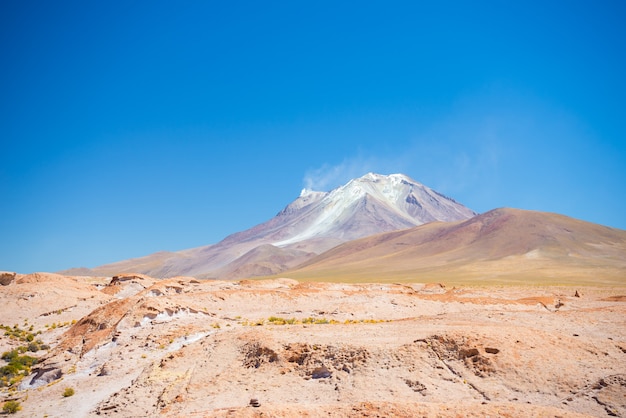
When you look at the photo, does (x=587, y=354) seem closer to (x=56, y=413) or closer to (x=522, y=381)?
(x=522, y=381)

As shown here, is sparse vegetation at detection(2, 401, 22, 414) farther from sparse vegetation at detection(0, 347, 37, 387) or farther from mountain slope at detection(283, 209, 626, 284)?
mountain slope at detection(283, 209, 626, 284)

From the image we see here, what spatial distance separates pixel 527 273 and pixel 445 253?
39960mm

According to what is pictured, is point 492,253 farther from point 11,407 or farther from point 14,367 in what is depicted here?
point 11,407

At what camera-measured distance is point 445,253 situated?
123812 millimetres

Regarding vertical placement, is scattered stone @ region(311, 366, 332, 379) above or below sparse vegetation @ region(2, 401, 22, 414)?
above

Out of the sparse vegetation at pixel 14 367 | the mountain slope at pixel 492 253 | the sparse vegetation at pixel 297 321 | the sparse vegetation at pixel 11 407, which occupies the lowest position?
the sparse vegetation at pixel 11 407

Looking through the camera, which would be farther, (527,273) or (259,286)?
(527,273)

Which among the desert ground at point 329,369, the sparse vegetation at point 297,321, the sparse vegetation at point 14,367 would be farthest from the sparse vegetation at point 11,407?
the sparse vegetation at point 297,321

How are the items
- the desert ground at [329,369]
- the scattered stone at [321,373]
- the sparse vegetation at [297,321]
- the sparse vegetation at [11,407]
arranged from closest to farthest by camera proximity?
the desert ground at [329,369]
the scattered stone at [321,373]
the sparse vegetation at [11,407]
the sparse vegetation at [297,321]

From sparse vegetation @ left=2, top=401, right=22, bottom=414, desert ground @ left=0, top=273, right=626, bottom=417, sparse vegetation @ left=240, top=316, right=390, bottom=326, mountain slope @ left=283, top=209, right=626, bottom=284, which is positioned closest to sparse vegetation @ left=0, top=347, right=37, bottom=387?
desert ground @ left=0, top=273, right=626, bottom=417

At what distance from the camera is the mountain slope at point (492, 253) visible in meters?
86.3

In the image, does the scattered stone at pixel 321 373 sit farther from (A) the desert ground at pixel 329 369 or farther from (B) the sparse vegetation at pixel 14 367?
(B) the sparse vegetation at pixel 14 367

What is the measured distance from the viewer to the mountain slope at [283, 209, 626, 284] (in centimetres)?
8631

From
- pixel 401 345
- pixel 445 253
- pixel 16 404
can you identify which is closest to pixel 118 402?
pixel 16 404
